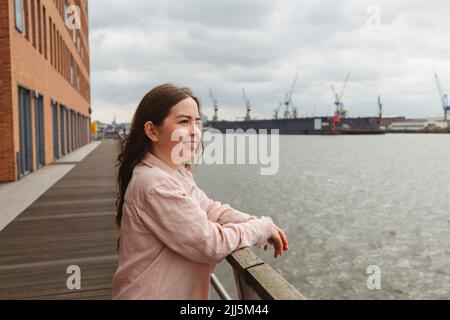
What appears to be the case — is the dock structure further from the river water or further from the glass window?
the glass window

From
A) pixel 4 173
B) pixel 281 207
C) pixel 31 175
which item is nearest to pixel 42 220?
pixel 4 173

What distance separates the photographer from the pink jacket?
1.76 m

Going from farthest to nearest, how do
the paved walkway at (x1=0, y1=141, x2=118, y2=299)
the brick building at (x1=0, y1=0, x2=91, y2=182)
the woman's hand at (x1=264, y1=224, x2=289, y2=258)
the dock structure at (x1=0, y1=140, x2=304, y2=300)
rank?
the brick building at (x1=0, y1=0, x2=91, y2=182) < the paved walkway at (x1=0, y1=141, x2=118, y2=299) < the woman's hand at (x1=264, y1=224, x2=289, y2=258) < the dock structure at (x1=0, y1=140, x2=304, y2=300)

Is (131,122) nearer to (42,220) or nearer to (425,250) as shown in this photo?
(42,220)

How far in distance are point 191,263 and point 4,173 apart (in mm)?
12762

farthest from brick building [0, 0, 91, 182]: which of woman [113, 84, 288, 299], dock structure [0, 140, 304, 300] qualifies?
woman [113, 84, 288, 299]

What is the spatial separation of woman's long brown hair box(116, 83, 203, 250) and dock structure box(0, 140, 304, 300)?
2.42ft

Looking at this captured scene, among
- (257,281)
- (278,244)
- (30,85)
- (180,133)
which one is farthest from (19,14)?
(257,281)

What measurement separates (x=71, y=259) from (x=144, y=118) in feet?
13.8

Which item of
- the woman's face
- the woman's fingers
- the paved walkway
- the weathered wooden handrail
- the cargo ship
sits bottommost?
the paved walkway

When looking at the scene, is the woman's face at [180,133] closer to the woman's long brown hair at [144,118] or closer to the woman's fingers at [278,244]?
the woman's long brown hair at [144,118]

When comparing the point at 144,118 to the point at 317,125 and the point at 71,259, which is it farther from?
the point at 317,125

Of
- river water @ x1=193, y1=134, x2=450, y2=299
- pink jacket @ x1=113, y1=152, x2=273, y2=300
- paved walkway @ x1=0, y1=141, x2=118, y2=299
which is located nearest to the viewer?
pink jacket @ x1=113, y1=152, x2=273, y2=300

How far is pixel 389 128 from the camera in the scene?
186375 millimetres
